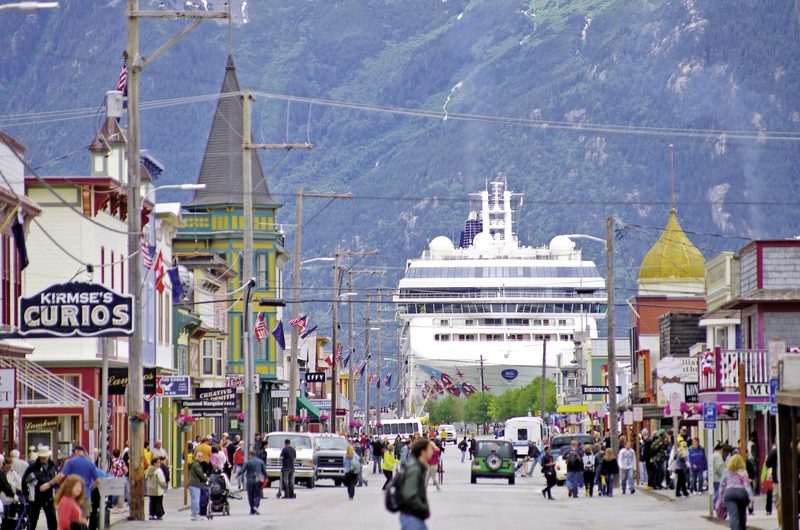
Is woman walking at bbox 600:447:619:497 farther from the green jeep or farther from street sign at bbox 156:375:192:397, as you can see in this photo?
street sign at bbox 156:375:192:397

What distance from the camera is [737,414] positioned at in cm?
5338

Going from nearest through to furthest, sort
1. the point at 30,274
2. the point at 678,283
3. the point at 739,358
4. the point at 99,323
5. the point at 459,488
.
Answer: the point at 99,323
the point at 739,358
the point at 30,274
the point at 459,488
the point at 678,283

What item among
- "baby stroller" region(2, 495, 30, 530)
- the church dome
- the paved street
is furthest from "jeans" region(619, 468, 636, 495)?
the church dome

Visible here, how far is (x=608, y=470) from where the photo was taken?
53000mm

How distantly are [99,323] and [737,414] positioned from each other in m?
22.7

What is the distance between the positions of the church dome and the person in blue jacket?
37.7m

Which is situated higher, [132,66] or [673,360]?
[132,66]

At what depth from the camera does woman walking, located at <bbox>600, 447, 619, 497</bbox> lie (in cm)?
5259

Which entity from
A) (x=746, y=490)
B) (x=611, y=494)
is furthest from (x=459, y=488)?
(x=746, y=490)

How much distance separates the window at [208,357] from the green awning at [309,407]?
1828cm

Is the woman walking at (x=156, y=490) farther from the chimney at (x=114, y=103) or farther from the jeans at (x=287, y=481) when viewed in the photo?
the jeans at (x=287, y=481)

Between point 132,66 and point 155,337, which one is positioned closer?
point 132,66

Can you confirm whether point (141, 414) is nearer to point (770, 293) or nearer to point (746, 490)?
point (746, 490)

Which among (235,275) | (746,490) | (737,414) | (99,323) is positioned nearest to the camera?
(746,490)
